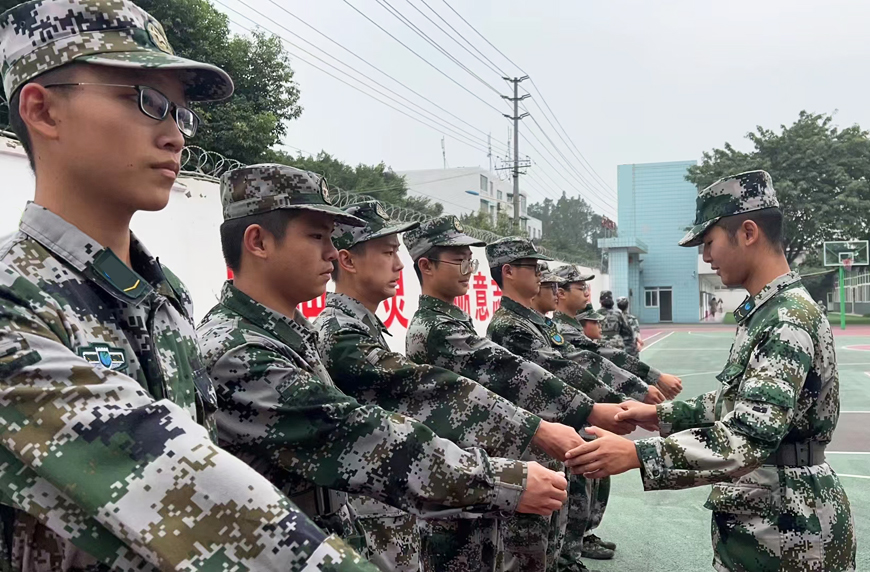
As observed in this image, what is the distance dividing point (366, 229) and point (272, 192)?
0.98 metres

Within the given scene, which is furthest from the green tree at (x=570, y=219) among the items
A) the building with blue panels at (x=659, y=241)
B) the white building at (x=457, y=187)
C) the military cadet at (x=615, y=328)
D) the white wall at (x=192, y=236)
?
the white wall at (x=192, y=236)

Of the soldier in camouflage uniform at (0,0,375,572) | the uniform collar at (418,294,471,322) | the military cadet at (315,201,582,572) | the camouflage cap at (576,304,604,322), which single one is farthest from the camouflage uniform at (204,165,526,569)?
the camouflage cap at (576,304,604,322)

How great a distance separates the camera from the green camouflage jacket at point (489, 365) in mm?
2947

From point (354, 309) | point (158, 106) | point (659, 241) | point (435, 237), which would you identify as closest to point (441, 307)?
point (435, 237)

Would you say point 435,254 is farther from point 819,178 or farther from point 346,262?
point 819,178

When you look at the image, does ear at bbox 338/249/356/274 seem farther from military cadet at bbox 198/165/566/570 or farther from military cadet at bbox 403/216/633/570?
military cadet at bbox 198/165/566/570

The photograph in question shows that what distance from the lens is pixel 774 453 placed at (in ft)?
7.18

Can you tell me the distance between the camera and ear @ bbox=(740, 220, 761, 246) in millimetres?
2390

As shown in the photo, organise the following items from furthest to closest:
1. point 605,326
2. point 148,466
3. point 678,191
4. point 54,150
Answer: point 678,191 < point 605,326 < point 54,150 < point 148,466

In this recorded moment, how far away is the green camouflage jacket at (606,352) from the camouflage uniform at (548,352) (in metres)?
0.72

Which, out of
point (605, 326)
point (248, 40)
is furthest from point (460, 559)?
point (248, 40)

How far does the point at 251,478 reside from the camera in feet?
2.67

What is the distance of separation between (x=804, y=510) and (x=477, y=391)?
1.11m

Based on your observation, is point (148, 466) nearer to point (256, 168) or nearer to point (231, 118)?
point (256, 168)
